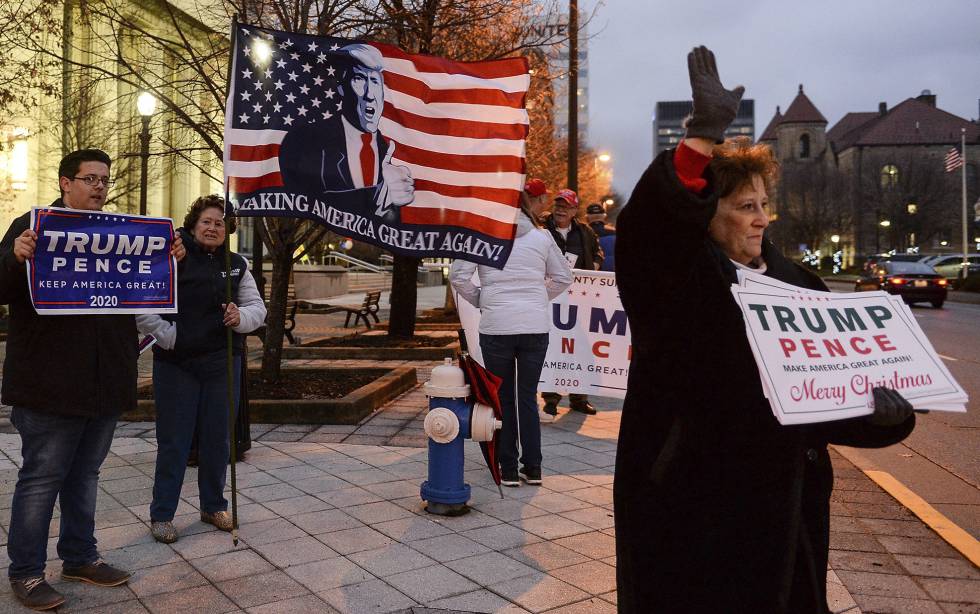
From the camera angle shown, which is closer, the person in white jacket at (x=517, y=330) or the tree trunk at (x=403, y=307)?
the person in white jacket at (x=517, y=330)

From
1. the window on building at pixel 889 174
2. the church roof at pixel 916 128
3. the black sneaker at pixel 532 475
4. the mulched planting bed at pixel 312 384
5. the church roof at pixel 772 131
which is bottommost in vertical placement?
the black sneaker at pixel 532 475

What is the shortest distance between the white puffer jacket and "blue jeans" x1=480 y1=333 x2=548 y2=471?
0.09 meters

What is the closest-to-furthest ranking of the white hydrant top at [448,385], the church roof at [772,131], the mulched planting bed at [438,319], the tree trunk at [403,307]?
the white hydrant top at [448,385] < the tree trunk at [403,307] < the mulched planting bed at [438,319] < the church roof at [772,131]

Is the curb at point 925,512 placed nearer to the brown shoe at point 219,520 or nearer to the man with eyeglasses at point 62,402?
the brown shoe at point 219,520

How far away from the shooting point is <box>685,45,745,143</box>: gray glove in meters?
1.97

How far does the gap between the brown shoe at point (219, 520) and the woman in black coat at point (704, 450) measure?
3452 mm

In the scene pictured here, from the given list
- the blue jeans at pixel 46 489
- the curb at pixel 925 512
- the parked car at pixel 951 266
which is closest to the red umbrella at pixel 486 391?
the blue jeans at pixel 46 489

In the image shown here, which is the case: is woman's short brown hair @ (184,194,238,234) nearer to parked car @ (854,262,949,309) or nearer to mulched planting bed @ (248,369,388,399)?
mulched planting bed @ (248,369,388,399)

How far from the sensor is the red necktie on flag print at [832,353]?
2107 millimetres

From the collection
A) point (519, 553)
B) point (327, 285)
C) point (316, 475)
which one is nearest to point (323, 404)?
point (316, 475)

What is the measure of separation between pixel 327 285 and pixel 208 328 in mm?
29289

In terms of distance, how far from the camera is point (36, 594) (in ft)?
12.7

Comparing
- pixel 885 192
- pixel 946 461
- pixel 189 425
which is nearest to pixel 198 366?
pixel 189 425

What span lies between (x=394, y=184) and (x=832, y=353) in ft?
9.94
